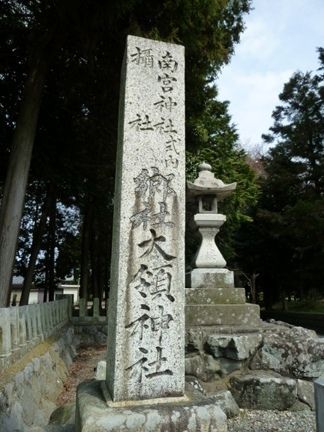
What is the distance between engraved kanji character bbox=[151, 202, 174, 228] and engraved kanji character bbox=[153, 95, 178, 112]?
799 millimetres

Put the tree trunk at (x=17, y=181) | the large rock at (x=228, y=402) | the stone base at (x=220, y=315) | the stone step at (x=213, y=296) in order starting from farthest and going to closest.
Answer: the tree trunk at (x=17, y=181) < the stone step at (x=213, y=296) < the stone base at (x=220, y=315) < the large rock at (x=228, y=402)

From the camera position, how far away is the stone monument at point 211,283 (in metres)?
5.78

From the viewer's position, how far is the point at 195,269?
639 centimetres

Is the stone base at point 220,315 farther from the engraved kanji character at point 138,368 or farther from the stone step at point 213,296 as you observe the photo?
the engraved kanji character at point 138,368

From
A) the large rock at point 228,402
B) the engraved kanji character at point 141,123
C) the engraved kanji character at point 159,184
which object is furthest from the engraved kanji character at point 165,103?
the large rock at point 228,402

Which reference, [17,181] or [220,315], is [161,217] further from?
[17,181]

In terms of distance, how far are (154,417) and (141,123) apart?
82.1 inches

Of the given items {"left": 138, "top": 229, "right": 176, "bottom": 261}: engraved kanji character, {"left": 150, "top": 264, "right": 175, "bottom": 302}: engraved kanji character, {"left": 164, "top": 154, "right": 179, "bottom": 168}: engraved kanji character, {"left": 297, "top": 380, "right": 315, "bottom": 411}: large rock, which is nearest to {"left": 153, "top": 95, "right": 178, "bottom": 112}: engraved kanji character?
{"left": 164, "top": 154, "right": 179, "bottom": 168}: engraved kanji character

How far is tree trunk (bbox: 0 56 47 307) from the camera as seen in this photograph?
741 cm

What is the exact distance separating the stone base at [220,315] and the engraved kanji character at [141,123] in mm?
3248

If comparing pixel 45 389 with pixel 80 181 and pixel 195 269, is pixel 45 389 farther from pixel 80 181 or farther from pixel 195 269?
pixel 80 181

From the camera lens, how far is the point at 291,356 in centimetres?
526

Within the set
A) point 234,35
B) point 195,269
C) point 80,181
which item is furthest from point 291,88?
A: point 195,269

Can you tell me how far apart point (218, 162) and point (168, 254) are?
1150 centimetres
